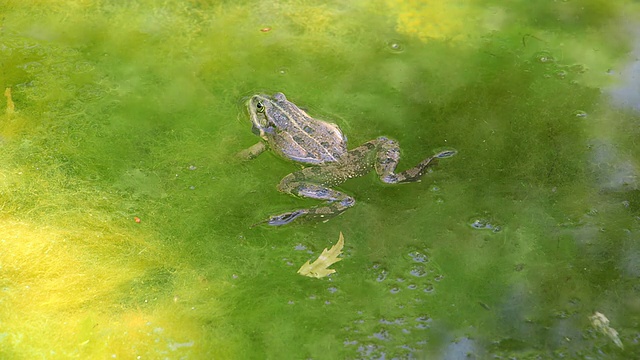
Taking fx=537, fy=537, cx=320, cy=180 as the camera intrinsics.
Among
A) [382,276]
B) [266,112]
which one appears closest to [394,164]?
[382,276]

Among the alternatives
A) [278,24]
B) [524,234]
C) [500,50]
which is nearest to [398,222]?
[524,234]

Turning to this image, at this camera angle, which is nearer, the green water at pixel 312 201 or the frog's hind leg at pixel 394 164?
the green water at pixel 312 201

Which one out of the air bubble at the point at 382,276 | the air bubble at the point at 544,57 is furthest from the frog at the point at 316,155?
the air bubble at the point at 544,57

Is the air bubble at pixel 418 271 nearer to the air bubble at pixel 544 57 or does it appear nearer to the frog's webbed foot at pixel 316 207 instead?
the frog's webbed foot at pixel 316 207

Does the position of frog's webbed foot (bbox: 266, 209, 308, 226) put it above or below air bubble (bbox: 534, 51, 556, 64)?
below

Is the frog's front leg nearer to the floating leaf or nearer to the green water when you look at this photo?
the green water

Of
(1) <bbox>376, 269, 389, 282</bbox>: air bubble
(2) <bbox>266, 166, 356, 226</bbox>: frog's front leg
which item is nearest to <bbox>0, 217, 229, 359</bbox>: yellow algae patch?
(2) <bbox>266, 166, 356, 226</bbox>: frog's front leg

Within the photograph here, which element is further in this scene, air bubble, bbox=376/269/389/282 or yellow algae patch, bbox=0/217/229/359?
air bubble, bbox=376/269/389/282

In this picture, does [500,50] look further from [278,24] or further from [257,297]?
[257,297]
